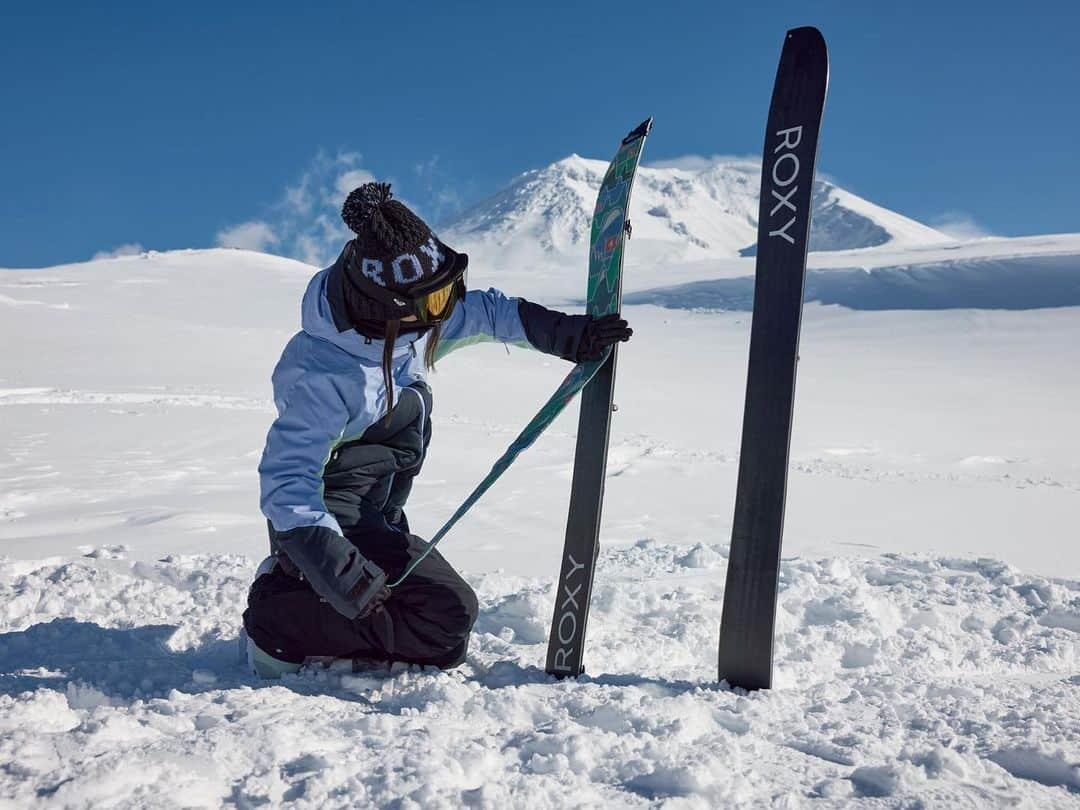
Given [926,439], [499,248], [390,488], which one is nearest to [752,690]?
[390,488]

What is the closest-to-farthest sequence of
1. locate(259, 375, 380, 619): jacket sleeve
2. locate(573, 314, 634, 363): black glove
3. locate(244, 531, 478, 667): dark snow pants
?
locate(259, 375, 380, 619): jacket sleeve < locate(244, 531, 478, 667): dark snow pants < locate(573, 314, 634, 363): black glove

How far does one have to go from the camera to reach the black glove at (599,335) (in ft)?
8.79

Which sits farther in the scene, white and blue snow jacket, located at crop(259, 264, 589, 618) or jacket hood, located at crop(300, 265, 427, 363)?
jacket hood, located at crop(300, 265, 427, 363)

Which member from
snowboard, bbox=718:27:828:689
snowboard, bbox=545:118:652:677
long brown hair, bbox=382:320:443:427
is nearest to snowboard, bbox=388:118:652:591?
snowboard, bbox=545:118:652:677

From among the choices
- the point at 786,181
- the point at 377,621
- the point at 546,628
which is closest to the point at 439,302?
the point at 377,621

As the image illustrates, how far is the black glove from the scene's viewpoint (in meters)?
2.68

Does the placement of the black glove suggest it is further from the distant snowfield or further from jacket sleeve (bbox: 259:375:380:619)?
the distant snowfield

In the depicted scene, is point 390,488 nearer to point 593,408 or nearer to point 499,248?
point 593,408

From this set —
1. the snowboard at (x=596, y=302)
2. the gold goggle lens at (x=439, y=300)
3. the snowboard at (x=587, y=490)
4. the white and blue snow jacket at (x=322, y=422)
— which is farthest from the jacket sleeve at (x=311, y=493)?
the snowboard at (x=587, y=490)

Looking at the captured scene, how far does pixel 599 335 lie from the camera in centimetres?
268

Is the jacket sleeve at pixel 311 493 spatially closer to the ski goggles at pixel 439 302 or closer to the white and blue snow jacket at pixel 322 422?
the white and blue snow jacket at pixel 322 422

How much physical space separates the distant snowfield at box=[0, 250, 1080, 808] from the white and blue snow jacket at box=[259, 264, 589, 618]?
0.38 m

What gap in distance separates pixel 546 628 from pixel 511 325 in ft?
3.82

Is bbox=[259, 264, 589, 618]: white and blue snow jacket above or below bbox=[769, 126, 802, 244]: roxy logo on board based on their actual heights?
below
